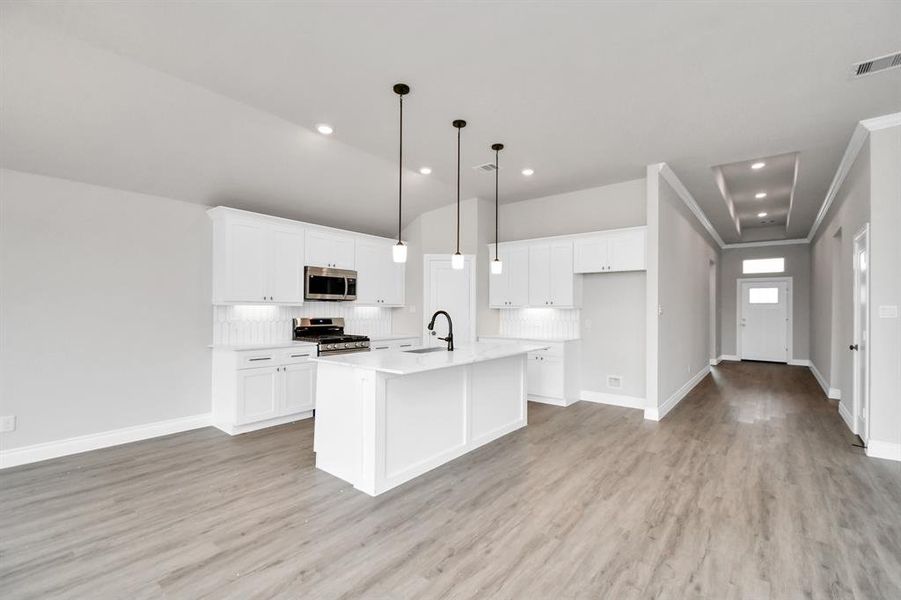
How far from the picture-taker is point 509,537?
8.09 ft

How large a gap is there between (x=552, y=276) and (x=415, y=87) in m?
3.38

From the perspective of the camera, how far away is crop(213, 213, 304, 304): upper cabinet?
181 inches

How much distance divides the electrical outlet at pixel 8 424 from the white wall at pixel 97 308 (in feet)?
0.12

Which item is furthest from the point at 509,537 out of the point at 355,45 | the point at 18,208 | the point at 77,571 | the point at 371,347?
the point at 18,208

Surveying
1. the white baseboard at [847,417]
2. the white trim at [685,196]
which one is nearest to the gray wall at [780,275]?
the white trim at [685,196]

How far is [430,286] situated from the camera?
20.9 ft

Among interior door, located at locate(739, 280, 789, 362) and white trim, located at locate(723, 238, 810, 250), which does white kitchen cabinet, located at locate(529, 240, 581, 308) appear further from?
white trim, located at locate(723, 238, 810, 250)

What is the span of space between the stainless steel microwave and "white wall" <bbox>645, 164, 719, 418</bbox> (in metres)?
3.78

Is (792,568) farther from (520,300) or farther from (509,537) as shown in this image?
(520,300)

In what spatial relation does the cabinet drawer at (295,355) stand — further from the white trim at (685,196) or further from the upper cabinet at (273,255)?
the white trim at (685,196)

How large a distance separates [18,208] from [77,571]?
10.3 ft

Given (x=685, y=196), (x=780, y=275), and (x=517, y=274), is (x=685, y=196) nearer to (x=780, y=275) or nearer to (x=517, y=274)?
(x=517, y=274)

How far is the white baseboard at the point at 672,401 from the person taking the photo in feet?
16.2

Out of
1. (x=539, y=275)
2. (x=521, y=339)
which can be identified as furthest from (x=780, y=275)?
(x=521, y=339)
